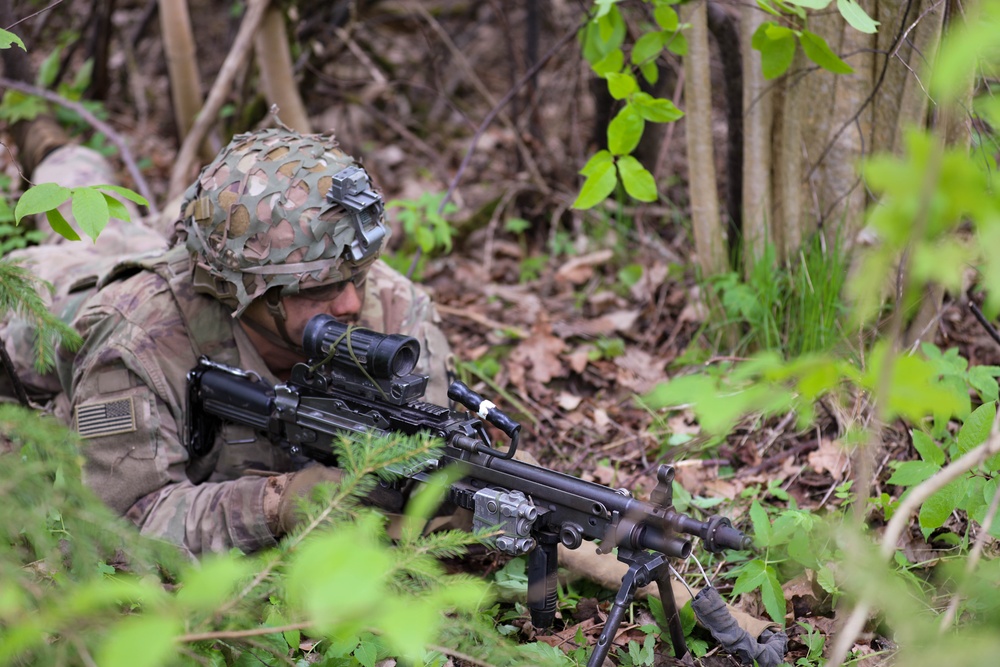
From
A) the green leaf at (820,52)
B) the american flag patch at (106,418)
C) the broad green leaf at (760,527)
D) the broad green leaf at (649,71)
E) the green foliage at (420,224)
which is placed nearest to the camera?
the broad green leaf at (760,527)

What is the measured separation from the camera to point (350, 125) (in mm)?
7273

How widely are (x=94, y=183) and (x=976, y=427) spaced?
194 inches

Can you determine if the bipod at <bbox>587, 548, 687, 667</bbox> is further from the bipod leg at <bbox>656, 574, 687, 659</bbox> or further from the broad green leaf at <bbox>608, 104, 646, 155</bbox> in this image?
the broad green leaf at <bbox>608, 104, 646, 155</bbox>

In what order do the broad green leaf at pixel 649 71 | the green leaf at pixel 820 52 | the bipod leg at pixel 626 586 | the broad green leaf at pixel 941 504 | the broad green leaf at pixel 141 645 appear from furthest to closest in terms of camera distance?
the broad green leaf at pixel 649 71, the green leaf at pixel 820 52, the broad green leaf at pixel 941 504, the bipod leg at pixel 626 586, the broad green leaf at pixel 141 645

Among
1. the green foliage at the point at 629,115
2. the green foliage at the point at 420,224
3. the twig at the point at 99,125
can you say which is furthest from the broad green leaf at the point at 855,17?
the twig at the point at 99,125

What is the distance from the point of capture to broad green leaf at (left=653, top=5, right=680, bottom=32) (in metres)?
3.27

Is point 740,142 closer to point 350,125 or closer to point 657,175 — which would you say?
point 657,175

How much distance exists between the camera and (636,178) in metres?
3.26

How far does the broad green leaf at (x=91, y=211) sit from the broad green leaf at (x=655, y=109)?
1.82 meters

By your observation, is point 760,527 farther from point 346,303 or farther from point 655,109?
point 346,303

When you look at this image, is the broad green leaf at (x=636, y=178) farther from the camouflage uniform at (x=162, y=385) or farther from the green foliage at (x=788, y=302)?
the camouflage uniform at (x=162, y=385)

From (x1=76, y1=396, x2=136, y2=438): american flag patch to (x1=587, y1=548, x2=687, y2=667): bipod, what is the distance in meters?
1.90

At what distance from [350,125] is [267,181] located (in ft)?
14.2

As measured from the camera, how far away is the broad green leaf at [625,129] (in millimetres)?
3125
